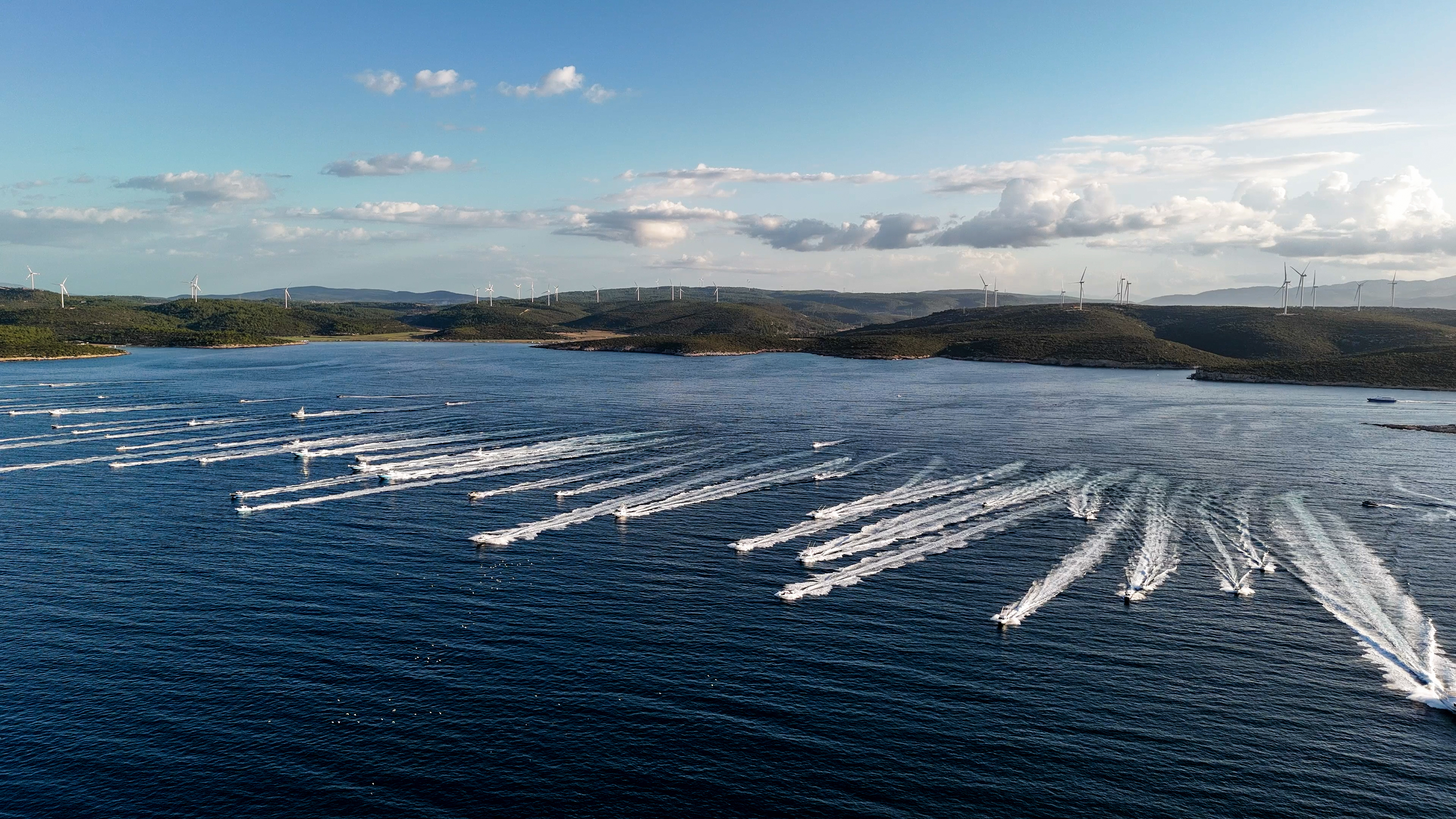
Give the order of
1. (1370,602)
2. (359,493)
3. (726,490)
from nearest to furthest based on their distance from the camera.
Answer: (1370,602), (359,493), (726,490)

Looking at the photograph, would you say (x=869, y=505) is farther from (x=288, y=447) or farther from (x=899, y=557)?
(x=288, y=447)

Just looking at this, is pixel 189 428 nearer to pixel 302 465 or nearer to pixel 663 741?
pixel 302 465

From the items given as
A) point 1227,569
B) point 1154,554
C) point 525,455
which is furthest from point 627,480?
point 1227,569

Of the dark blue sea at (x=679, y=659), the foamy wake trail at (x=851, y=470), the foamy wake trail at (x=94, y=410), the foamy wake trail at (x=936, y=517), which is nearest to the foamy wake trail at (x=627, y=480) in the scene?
the dark blue sea at (x=679, y=659)

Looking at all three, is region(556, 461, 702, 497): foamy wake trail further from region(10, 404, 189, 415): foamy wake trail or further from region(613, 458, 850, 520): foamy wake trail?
region(10, 404, 189, 415): foamy wake trail

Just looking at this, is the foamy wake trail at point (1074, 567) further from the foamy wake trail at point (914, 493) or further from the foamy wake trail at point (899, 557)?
the foamy wake trail at point (914, 493)

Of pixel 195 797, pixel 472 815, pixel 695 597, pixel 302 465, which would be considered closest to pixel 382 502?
pixel 302 465

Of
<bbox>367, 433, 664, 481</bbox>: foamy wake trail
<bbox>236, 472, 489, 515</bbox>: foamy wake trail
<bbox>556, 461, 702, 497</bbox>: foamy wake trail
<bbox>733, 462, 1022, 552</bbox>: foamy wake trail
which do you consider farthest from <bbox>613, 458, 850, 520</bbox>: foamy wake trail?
<bbox>236, 472, 489, 515</bbox>: foamy wake trail
